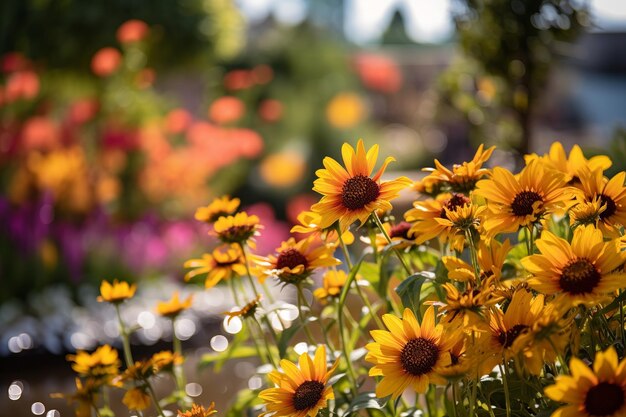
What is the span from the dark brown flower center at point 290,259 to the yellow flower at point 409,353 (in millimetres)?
225

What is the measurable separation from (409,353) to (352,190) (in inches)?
8.9

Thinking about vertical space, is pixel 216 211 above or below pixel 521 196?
below

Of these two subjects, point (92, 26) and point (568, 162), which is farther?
point (92, 26)

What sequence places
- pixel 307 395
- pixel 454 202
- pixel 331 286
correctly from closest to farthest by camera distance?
pixel 307 395
pixel 454 202
pixel 331 286

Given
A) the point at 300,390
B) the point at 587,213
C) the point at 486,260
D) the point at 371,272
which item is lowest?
the point at 371,272

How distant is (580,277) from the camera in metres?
0.92

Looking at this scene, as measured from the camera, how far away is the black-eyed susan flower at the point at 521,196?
1.04 metres

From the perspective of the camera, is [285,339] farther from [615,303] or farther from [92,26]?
[92,26]

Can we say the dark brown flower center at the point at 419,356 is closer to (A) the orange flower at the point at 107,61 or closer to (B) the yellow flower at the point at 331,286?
(B) the yellow flower at the point at 331,286

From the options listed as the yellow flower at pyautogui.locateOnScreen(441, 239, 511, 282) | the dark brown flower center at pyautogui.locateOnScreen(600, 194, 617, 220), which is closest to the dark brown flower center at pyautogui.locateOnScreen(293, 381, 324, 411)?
the yellow flower at pyautogui.locateOnScreen(441, 239, 511, 282)

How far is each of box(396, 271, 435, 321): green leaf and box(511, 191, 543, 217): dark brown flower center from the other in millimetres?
152

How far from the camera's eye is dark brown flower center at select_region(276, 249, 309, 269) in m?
1.21

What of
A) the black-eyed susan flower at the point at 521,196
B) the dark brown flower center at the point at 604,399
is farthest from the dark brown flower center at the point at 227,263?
the dark brown flower center at the point at 604,399

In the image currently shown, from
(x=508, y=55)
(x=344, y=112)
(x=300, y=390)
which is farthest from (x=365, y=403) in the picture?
(x=344, y=112)
